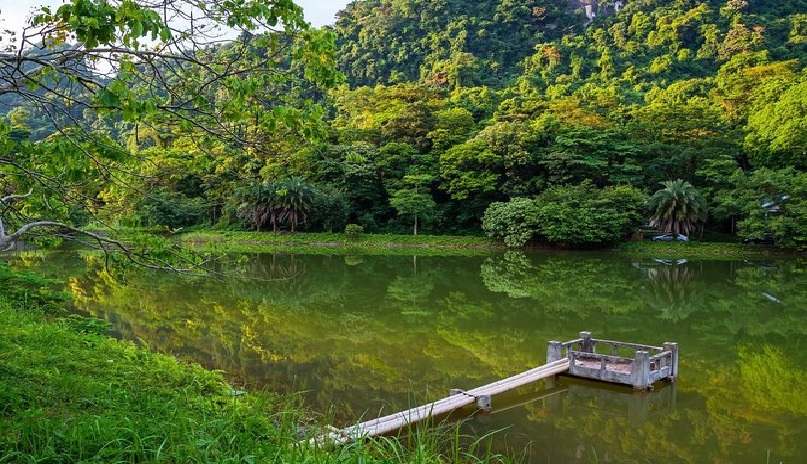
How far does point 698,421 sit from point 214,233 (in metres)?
31.7

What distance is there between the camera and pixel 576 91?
159 ft

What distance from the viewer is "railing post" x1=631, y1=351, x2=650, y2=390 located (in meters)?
7.86

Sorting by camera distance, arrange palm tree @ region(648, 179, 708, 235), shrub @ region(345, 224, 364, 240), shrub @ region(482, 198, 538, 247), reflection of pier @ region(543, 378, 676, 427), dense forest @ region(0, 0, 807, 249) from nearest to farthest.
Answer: reflection of pier @ region(543, 378, 676, 427)
palm tree @ region(648, 179, 708, 235)
dense forest @ region(0, 0, 807, 249)
shrub @ region(482, 198, 538, 247)
shrub @ region(345, 224, 364, 240)

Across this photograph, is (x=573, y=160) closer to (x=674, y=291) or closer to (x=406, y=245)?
(x=406, y=245)

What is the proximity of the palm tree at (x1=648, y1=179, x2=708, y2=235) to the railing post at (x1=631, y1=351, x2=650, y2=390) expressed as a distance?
23.2 meters

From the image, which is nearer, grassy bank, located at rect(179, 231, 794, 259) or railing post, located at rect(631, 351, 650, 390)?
railing post, located at rect(631, 351, 650, 390)

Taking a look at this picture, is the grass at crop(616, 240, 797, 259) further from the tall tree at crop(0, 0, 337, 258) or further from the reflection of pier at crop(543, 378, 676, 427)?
the tall tree at crop(0, 0, 337, 258)

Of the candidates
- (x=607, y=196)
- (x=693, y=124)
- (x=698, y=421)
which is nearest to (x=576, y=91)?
(x=693, y=124)

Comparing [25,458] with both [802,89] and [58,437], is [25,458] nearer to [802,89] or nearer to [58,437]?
[58,437]

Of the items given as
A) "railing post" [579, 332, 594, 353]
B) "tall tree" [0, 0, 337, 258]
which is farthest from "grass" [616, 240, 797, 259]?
"tall tree" [0, 0, 337, 258]

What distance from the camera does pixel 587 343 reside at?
9.10 meters

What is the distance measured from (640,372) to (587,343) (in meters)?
1.29

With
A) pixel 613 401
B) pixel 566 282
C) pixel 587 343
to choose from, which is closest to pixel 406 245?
pixel 566 282

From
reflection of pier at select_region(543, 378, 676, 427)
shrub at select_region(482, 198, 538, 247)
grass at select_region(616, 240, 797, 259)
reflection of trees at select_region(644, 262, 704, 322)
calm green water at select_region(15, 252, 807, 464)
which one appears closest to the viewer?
calm green water at select_region(15, 252, 807, 464)
